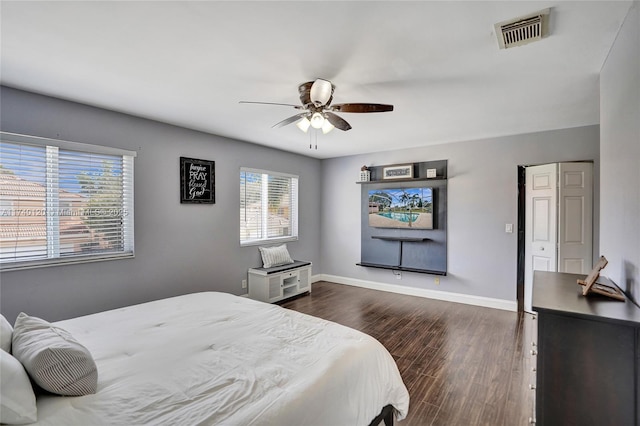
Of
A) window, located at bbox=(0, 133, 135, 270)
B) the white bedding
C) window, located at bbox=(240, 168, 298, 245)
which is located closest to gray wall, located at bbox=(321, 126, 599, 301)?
window, located at bbox=(240, 168, 298, 245)

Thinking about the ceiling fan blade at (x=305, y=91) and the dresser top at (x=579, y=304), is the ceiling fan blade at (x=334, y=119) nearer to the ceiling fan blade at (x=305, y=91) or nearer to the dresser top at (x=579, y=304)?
the ceiling fan blade at (x=305, y=91)

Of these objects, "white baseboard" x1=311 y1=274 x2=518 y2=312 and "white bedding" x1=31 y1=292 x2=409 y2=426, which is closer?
"white bedding" x1=31 y1=292 x2=409 y2=426

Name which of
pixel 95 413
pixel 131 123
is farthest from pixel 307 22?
pixel 131 123

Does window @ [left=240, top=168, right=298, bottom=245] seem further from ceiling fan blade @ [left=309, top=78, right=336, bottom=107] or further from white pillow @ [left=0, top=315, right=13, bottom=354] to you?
white pillow @ [left=0, top=315, right=13, bottom=354]

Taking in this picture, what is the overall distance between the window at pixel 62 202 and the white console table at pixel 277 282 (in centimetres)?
180

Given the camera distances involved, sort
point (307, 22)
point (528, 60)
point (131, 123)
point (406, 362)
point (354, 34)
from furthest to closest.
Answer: point (131, 123) < point (406, 362) < point (528, 60) < point (354, 34) < point (307, 22)

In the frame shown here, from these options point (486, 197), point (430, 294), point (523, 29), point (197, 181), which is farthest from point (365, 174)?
point (523, 29)

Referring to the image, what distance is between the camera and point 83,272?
303cm

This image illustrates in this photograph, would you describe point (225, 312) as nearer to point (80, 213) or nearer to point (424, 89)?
point (80, 213)

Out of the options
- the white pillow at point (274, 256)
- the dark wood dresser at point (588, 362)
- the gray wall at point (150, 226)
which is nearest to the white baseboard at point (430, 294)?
the white pillow at point (274, 256)

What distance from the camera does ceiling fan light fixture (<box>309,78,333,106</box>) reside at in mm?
2303

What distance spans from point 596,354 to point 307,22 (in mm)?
2211

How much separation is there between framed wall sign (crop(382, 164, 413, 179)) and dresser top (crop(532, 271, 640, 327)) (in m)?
3.46

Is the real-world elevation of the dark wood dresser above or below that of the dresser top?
below
